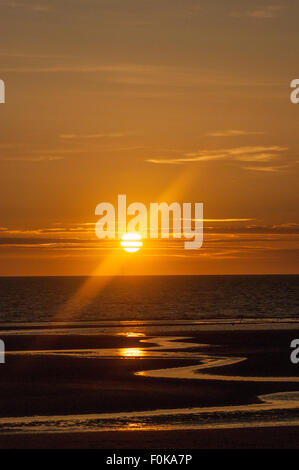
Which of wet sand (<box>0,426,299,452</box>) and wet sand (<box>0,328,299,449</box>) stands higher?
wet sand (<box>0,328,299,449</box>)

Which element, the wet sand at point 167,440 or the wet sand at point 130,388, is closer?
the wet sand at point 167,440

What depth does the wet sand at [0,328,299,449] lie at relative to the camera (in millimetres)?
18188

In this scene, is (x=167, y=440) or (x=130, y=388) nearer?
(x=167, y=440)

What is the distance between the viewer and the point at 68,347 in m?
39.9

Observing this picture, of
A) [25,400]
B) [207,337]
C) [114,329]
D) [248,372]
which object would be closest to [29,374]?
[25,400]

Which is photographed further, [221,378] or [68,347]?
[68,347]

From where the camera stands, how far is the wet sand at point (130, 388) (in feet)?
59.7

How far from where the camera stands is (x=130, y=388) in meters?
26.1

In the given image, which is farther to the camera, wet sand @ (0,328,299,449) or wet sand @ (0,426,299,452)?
wet sand @ (0,328,299,449)

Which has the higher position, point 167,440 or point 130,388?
point 130,388

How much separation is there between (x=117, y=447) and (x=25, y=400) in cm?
727

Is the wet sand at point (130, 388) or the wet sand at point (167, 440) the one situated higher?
the wet sand at point (130, 388)

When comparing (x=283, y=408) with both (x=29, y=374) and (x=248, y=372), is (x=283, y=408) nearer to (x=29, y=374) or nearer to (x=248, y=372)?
(x=248, y=372)
